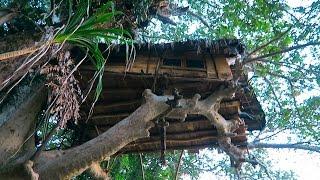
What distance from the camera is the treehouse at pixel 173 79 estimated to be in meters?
4.12

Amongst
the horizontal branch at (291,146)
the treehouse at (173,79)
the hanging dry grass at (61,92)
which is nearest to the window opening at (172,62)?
the treehouse at (173,79)

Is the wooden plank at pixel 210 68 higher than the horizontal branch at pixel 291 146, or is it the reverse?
the wooden plank at pixel 210 68

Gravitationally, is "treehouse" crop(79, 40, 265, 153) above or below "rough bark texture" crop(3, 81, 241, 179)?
above

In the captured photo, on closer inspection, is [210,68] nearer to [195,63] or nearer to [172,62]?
[195,63]

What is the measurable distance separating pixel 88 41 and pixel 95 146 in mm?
1215

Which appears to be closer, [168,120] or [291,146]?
[168,120]

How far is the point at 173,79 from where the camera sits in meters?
4.10

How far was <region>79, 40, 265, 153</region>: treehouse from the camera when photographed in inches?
162

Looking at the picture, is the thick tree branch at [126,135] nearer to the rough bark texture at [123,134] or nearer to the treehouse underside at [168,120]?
the rough bark texture at [123,134]

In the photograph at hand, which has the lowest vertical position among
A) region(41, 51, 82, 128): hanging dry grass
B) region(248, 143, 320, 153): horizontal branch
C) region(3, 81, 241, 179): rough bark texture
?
region(248, 143, 320, 153): horizontal branch

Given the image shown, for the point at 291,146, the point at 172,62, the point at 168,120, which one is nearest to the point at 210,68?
the point at 172,62

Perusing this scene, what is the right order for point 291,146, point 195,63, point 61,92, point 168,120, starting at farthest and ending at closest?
point 291,146, point 168,120, point 195,63, point 61,92

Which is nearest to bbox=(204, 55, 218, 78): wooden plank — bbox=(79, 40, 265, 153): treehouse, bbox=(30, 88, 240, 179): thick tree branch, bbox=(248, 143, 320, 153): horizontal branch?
bbox=(79, 40, 265, 153): treehouse

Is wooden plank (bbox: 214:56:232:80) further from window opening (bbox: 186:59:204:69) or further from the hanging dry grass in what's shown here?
the hanging dry grass
